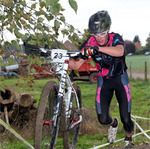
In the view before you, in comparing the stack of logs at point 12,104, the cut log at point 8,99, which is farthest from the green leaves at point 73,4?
the cut log at point 8,99

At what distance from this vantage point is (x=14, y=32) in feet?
14.3

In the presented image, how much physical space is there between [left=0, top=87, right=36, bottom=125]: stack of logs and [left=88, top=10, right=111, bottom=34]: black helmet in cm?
364

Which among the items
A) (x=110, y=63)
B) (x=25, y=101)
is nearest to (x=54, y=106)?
(x=110, y=63)

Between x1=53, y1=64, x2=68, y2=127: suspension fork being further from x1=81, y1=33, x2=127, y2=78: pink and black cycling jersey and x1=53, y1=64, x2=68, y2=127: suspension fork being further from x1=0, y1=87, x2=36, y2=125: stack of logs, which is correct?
x1=0, y1=87, x2=36, y2=125: stack of logs

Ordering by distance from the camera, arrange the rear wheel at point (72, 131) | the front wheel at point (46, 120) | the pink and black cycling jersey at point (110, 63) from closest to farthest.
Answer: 1. the front wheel at point (46, 120)
2. the pink and black cycling jersey at point (110, 63)
3. the rear wheel at point (72, 131)

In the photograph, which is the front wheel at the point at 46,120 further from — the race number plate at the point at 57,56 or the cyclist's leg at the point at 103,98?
the cyclist's leg at the point at 103,98

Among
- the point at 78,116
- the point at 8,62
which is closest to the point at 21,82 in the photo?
the point at 8,62

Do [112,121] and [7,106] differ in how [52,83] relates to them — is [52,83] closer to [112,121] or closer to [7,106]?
[112,121]

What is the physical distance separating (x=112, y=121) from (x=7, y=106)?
3.57 meters

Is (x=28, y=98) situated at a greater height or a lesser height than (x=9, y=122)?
greater

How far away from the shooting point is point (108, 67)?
176 inches

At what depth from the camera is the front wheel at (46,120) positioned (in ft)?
11.5

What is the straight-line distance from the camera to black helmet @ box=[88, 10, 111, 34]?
13.5 ft

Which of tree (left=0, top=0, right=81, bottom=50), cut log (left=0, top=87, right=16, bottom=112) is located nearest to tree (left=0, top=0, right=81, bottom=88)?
tree (left=0, top=0, right=81, bottom=50)
